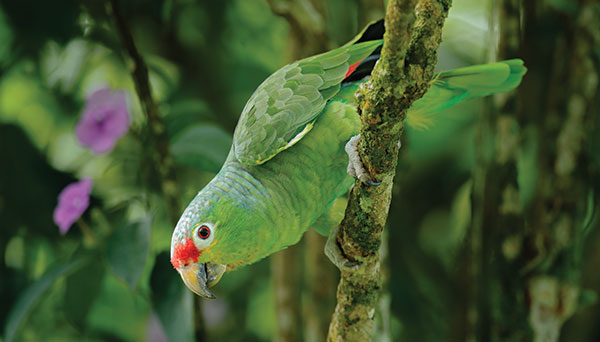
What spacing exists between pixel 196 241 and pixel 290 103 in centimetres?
25

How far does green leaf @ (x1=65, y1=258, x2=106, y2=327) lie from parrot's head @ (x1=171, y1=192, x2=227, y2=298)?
2.11 ft

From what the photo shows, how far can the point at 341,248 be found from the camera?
855 mm

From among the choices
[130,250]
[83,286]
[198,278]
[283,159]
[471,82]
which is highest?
[471,82]

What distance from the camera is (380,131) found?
0.68 meters

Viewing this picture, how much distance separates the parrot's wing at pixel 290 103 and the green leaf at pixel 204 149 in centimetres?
33

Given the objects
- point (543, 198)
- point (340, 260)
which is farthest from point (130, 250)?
point (543, 198)

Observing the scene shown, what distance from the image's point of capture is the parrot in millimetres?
Result: 841

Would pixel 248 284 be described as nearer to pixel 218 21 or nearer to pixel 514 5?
pixel 218 21

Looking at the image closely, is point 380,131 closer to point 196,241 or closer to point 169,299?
point 196,241

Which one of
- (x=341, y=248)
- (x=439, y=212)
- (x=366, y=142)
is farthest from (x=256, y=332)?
(x=366, y=142)

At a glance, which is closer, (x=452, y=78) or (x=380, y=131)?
(x=380, y=131)

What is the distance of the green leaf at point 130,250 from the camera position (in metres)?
1.14

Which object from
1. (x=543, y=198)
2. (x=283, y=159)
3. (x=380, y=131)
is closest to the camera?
(x=380, y=131)

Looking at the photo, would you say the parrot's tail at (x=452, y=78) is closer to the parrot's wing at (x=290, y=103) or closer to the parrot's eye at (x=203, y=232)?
the parrot's wing at (x=290, y=103)
